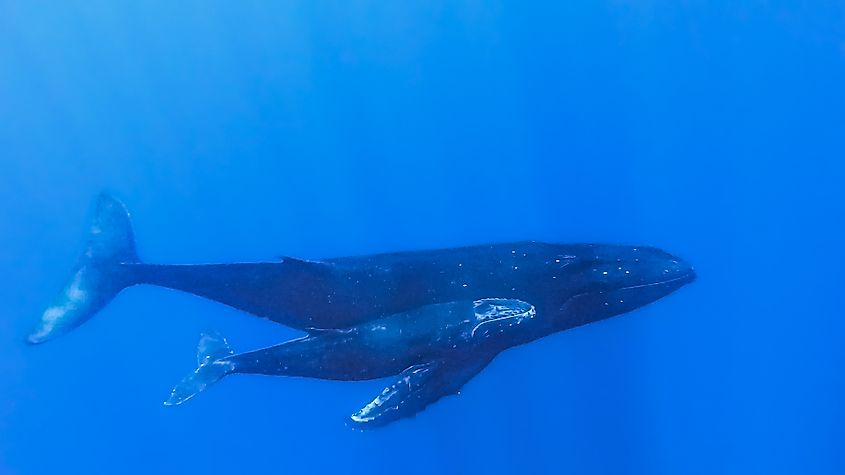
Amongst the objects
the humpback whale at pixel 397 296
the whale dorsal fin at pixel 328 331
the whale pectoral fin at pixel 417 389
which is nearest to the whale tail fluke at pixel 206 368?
the humpback whale at pixel 397 296

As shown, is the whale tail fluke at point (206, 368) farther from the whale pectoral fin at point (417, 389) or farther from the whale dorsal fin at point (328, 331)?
the whale pectoral fin at point (417, 389)

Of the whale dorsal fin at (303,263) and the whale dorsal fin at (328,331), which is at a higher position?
the whale dorsal fin at (303,263)

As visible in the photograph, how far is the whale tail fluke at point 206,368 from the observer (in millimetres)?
4617

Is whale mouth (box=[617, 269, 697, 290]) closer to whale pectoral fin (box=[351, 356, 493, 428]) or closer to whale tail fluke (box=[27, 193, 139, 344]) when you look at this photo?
whale pectoral fin (box=[351, 356, 493, 428])

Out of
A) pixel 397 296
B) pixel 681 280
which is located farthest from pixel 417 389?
pixel 681 280

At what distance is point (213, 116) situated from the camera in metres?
4.59

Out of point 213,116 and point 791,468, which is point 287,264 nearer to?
point 213,116

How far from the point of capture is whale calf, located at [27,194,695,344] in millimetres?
4656

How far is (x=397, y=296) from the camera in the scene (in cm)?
469

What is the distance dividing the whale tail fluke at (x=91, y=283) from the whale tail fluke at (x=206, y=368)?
589 millimetres

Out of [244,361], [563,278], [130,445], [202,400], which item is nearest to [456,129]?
[563,278]

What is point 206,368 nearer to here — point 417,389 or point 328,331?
point 328,331

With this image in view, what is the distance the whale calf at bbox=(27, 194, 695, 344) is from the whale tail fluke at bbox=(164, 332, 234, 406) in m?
0.30

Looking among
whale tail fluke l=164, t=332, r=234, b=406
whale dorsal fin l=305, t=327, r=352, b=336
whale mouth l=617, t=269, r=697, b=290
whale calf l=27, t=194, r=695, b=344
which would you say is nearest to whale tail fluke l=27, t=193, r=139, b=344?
whale calf l=27, t=194, r=695, b=344
